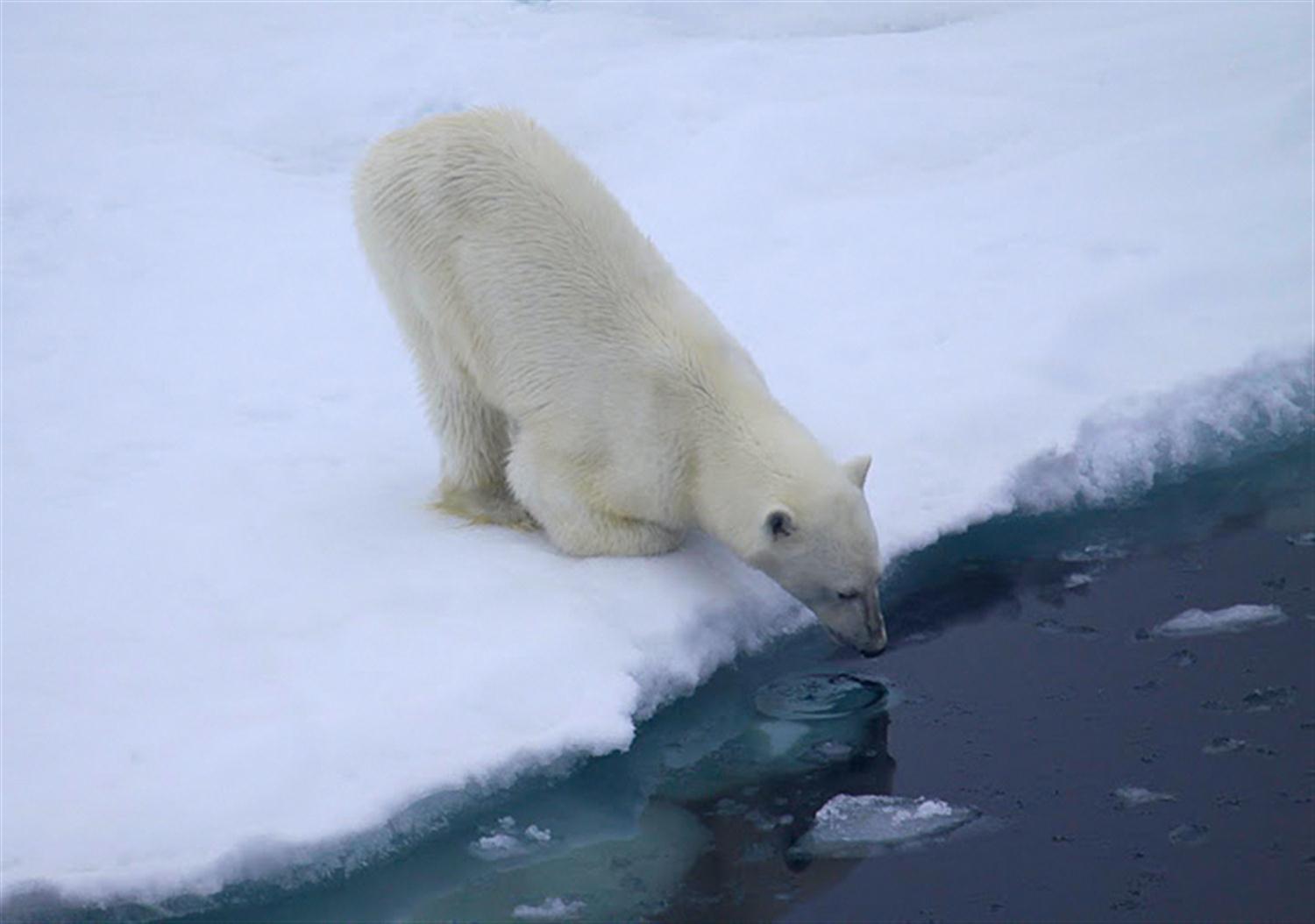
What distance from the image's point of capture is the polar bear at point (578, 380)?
499cm

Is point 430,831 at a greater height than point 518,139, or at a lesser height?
lesser

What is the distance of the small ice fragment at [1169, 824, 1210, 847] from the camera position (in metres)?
4.07

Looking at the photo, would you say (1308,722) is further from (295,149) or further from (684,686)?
(295,149)

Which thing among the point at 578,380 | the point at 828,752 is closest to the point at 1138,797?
the point at 828,752

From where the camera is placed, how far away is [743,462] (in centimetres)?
507

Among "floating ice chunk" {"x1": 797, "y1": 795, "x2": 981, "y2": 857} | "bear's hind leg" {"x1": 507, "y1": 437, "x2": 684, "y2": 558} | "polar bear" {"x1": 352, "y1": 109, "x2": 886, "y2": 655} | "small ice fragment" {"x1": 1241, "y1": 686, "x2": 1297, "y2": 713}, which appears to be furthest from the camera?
"bear's hind leg" {"x1": 507, "y1": 437, "x2": 684, "y2": 558}

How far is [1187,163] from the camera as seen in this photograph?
322 inches

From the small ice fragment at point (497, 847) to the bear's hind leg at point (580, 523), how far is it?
1.21 m

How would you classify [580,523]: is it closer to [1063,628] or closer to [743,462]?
[743,462]

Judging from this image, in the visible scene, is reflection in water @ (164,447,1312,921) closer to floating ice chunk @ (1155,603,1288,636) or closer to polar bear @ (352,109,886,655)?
floating ice chunk @ (1155,603,1288,636)

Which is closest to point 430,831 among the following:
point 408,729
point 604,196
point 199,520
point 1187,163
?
point 408,729

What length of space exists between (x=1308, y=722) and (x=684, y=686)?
1.66 meters

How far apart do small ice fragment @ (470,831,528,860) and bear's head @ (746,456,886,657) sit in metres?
1.16

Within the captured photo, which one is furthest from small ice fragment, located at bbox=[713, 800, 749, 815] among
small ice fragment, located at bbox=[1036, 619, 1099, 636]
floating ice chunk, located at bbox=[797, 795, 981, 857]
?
small ice fragment, located at bbox=[1036, 619, 1099, 636]
